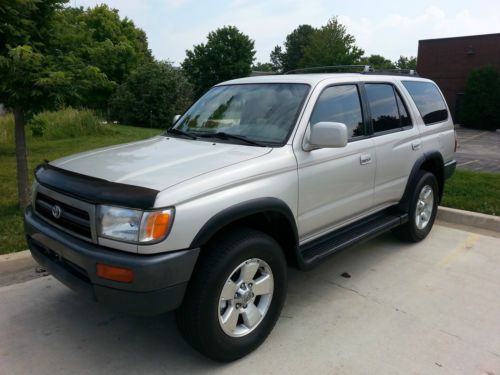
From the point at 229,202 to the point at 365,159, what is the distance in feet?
5.54

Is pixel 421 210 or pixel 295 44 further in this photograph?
pixel 295 44

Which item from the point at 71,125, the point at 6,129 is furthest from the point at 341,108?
the point at 71,125

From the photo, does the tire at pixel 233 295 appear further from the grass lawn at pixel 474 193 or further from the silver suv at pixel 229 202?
the grass lawn at pixel 474 193

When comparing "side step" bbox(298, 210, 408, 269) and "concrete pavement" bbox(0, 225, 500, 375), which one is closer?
"concrete pavement" bbox(0, 225, 500, 375)

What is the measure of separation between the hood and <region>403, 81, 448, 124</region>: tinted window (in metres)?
2.56

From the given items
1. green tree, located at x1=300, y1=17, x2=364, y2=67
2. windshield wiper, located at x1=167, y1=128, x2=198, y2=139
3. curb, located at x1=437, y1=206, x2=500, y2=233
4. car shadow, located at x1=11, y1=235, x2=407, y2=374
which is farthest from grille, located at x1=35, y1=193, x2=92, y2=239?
green tree, located at x1=300, y1=17, x2=364, y2=67

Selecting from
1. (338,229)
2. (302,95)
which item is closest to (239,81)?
(302,95)

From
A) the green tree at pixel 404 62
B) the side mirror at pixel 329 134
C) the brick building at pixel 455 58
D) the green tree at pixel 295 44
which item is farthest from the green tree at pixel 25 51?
the green tree at pixel 404 62

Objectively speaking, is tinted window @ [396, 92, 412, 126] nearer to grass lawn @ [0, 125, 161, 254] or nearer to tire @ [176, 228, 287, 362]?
tire @ [176, 228, 287, 362]

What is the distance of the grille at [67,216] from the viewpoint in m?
2.68

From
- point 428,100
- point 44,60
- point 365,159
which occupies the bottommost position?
point 365,159

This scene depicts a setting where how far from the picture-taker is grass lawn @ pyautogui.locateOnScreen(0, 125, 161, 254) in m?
4.77

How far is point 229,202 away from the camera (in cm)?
277

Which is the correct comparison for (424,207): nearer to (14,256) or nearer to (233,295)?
(233,295)
